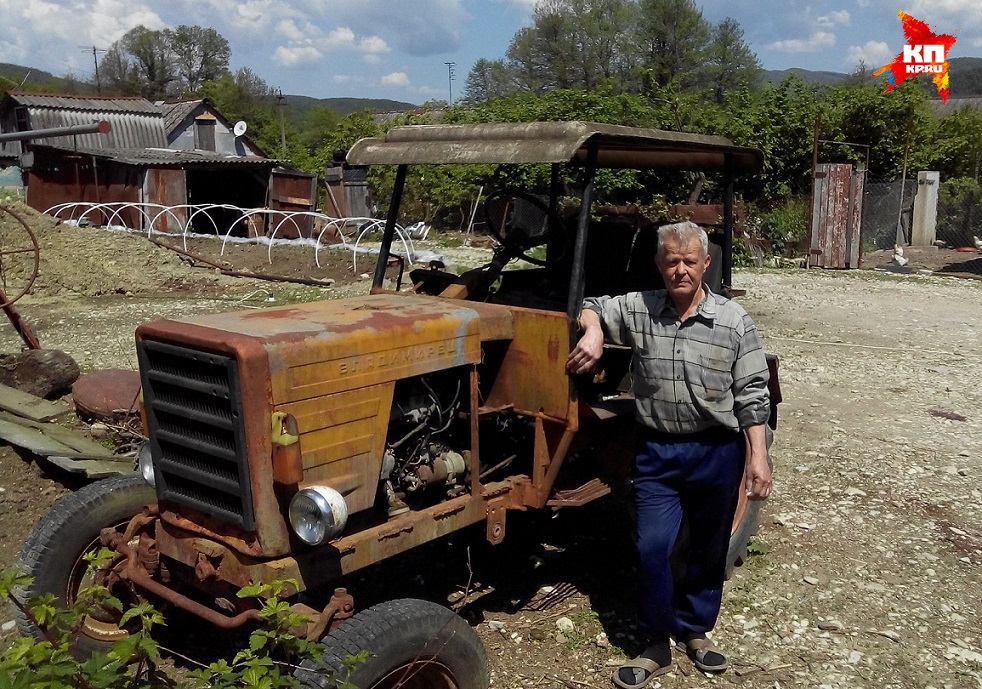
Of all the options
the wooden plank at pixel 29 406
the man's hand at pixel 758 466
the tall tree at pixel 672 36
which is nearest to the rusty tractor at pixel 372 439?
the man's hand at pixel 758 466

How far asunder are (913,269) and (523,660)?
50.8 ft

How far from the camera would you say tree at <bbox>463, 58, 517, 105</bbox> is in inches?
1965

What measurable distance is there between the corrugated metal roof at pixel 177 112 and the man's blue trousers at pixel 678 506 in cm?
3409

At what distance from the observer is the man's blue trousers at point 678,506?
11.6 ft

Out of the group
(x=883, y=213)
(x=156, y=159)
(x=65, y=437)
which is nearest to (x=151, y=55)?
(x=156, y=159)

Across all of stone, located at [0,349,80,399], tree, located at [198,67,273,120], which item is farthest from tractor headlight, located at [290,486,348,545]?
tree, located at [198,67,273,120]

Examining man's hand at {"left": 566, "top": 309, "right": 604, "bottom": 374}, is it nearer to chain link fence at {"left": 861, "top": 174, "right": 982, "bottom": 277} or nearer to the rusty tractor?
the rusty tractor

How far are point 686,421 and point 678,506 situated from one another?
0.38 metres

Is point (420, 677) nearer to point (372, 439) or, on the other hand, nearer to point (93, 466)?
point (372, 439)

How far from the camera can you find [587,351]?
3.53m

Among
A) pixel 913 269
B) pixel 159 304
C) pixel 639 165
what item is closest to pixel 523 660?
pixel 639 165

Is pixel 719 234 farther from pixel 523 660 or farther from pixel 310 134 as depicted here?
pixel 310 134

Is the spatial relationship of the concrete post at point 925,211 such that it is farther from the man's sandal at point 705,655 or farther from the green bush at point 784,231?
the man's sandal at point 705,655

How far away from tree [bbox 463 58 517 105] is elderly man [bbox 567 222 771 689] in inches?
1842
